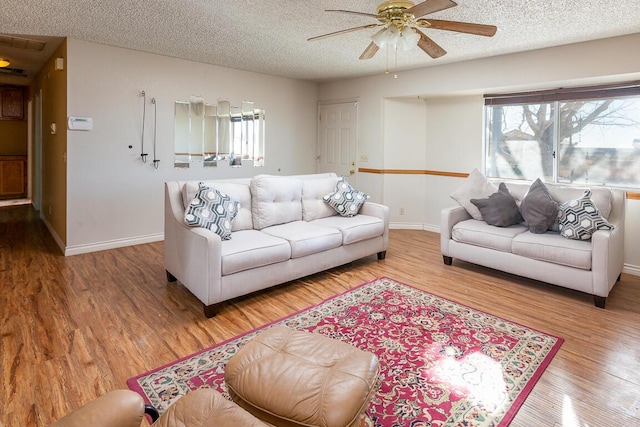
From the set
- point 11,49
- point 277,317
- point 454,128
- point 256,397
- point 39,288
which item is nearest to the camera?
point 256,397

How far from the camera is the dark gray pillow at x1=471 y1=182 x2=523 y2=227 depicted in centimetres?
388

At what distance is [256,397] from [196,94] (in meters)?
4.75

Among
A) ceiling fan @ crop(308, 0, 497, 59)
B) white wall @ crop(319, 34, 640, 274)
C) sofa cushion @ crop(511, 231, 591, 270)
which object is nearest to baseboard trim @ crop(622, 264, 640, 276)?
white wall @ crop(319, 34, 640, 274)

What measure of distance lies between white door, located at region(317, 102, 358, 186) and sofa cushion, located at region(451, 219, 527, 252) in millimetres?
2645

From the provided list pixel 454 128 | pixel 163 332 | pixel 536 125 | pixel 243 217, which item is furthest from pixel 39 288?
pixel 536 125

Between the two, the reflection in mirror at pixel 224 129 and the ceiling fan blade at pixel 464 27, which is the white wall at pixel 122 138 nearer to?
the reflection in mirror at pixel 224 129

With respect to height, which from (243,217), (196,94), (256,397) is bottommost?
(256,397)

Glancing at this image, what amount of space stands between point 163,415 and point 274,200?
271 cm

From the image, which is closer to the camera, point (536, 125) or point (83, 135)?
point (83, 135)

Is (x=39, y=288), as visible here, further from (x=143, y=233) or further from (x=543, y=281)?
(x=543, y=281)

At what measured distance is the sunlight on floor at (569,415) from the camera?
69.7 inches

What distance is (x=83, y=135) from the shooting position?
4.36 meters

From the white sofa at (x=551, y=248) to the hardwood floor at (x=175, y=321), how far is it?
0.17m

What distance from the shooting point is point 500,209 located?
12.8 feet
